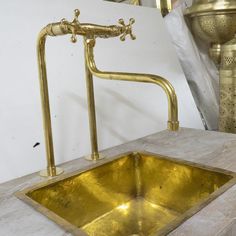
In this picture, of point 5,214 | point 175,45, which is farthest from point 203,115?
point 5,214

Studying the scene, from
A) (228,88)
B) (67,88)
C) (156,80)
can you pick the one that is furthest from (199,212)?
(228,88)

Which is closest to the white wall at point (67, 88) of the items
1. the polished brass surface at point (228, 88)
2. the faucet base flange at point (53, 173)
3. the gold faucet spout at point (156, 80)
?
the faucet base flange at point (53, 173)

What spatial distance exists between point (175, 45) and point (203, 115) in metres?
0.39

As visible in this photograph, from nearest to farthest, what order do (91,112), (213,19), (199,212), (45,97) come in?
(199,212)
(45,97)
(91,112)
(213,19)

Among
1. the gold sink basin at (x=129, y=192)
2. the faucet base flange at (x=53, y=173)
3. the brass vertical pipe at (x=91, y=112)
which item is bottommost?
the gold sink basin at (x=129, y=192)

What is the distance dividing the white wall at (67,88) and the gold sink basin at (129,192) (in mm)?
143

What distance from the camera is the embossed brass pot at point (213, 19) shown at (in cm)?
133

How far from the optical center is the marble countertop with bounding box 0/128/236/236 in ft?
1.47

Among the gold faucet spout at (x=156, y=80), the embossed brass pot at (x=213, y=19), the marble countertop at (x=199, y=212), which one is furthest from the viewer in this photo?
the embossed brass pot at (x=213, y=19)

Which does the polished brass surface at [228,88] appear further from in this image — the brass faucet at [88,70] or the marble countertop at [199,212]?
the brass faucet at [88,70]

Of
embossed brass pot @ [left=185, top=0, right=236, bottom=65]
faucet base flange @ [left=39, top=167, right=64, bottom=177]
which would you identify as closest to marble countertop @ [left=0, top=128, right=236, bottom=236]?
faucet base flange @ [left=39, top=167, right=64, bottom=177]

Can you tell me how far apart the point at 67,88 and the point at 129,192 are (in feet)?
1.19

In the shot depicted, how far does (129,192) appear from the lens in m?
0.84

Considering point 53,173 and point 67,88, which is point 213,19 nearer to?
point 67,88
